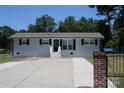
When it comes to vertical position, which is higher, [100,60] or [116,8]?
[116,8]

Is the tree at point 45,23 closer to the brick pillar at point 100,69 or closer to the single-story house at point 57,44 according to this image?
the single-story house at point 57,44

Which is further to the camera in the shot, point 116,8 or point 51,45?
point 116,8

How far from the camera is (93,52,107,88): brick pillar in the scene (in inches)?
506

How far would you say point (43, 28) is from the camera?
3270 inches

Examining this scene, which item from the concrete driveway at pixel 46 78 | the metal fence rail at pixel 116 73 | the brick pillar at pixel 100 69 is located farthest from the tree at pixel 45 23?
the brick pillar at pixel 100 69

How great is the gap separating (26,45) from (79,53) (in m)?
7.21

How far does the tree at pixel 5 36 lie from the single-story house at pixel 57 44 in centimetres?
2264

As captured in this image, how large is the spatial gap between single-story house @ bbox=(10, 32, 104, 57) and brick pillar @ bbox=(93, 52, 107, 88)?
34311 millimetres

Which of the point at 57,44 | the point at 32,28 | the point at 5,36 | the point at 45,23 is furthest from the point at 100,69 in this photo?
the point at 45,23

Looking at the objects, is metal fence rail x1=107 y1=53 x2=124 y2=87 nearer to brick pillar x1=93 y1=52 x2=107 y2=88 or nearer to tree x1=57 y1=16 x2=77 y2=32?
brick pillar x1=93 y1=52 x2=107 y2=88

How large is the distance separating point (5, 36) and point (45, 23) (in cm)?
1036
